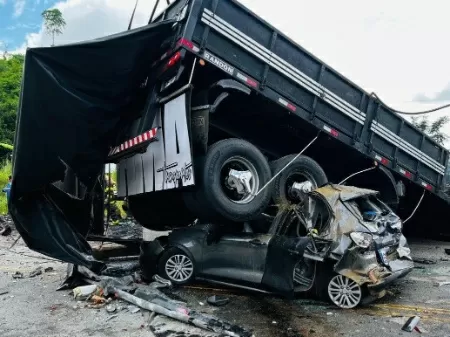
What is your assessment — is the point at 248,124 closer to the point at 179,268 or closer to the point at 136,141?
the point at 136,141

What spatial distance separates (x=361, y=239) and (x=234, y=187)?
1.70 m

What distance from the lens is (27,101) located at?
4723mm

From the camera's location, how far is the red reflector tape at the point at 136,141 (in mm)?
5574

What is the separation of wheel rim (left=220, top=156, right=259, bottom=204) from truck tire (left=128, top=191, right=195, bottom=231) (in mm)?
1150

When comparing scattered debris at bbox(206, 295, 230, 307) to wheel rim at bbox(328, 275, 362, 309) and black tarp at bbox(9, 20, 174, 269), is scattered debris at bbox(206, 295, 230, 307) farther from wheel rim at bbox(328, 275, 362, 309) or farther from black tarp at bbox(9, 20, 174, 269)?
black tarp at bbox(9, 20, 174, 269)

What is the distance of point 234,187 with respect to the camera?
18.5ft

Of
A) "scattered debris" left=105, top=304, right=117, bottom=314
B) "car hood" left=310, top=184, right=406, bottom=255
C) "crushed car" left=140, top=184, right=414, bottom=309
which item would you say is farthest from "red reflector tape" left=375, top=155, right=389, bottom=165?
"scattered debris" left=105, top=304, right=117, bottom=314

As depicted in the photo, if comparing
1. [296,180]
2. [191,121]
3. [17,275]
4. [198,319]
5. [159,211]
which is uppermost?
[191,121]

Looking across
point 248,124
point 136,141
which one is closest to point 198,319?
point 136,141

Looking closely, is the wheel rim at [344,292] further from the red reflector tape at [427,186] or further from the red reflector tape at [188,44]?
the red reflector tape at [427,186]

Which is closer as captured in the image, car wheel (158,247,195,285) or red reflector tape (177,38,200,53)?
red reflector tape (177,38,200,53)

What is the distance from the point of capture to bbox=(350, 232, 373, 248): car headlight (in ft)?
15.6

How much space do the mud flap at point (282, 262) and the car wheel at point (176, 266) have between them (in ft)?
3.27

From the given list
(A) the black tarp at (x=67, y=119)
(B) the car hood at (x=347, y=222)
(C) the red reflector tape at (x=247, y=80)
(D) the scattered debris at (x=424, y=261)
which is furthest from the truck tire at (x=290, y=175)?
(D) the scattered debris at (x=424, y=261)
